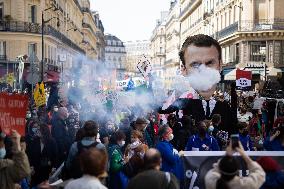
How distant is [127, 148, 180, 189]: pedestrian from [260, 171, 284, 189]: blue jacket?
103cm

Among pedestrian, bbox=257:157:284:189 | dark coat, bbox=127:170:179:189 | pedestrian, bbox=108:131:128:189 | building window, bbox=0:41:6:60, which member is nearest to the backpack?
pedestrian, bbox=108:131:128:189

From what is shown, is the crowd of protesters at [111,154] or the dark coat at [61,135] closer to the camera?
the crowd of protesters at [111,154]

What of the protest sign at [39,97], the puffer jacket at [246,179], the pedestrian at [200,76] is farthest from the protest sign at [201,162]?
the protest sign at [39,97]

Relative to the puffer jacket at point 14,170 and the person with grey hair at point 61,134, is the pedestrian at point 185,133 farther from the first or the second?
the puffer jacket at point 14,170

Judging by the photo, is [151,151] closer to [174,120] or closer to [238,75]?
[174,120]

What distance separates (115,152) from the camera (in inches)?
307

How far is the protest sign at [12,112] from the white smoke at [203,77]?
25.9ft

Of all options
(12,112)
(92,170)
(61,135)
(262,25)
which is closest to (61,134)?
(61,135)

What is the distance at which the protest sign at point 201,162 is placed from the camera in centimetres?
750

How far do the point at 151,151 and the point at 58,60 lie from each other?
159 feet

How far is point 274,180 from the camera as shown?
5.86 m

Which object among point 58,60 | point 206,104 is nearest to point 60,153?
Answer: point 206,104

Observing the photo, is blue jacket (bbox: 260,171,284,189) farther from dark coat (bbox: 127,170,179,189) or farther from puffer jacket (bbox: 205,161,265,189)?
dark coat (bbox: 127,170,179,189)

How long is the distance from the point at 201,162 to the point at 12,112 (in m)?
2.71
